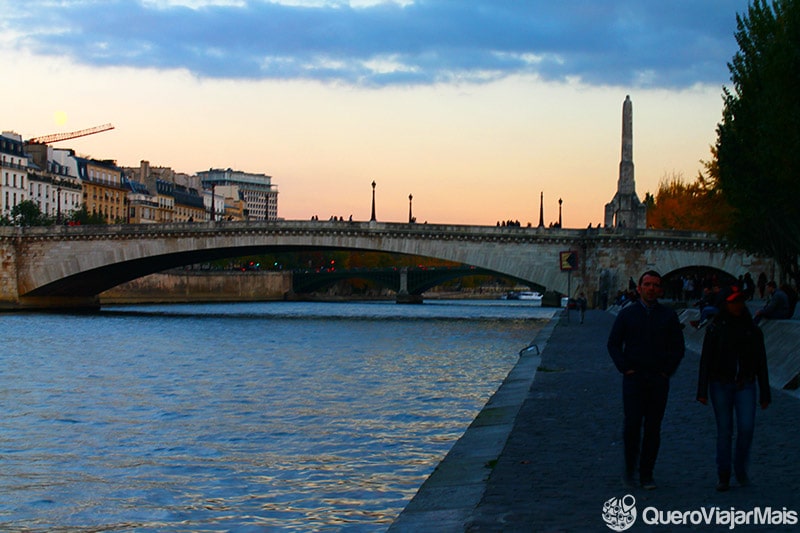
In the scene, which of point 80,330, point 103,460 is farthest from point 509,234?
point 103,460

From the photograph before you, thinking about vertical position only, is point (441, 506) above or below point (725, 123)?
below

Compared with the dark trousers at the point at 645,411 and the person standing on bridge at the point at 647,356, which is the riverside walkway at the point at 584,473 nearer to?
the dark trousers at the point at 645,411

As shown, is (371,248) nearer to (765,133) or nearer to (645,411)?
(765,133)

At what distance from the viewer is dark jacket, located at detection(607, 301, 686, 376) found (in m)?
11.0

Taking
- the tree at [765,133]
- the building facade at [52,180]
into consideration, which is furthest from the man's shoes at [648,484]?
the building facade at [52,180]

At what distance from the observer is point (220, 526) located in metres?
12.1

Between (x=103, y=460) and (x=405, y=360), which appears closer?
(x=103, y=460)

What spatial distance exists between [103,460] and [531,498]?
26.1 feet

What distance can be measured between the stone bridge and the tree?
3363cm

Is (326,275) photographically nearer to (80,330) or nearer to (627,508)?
(80,330)

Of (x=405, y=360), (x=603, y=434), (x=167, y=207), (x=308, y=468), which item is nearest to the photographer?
(x=603, y=434)

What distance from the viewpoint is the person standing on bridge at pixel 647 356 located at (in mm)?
10953

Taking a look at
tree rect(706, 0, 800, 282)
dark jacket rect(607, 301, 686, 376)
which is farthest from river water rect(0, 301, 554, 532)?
tree rect(706, 0, 800, 282)

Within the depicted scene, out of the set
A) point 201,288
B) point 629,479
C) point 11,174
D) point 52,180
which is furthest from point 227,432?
point 52,180
